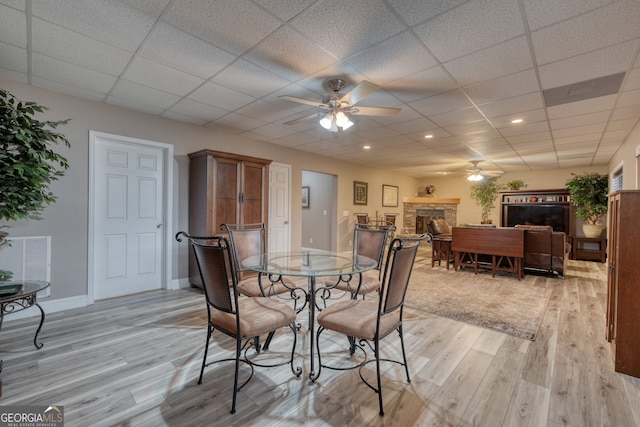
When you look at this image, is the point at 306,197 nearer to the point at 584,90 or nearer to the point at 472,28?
the point at 584,90

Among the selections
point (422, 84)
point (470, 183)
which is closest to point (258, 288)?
point (422, 84)

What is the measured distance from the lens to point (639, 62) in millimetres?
2248

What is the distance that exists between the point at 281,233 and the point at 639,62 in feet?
15.7

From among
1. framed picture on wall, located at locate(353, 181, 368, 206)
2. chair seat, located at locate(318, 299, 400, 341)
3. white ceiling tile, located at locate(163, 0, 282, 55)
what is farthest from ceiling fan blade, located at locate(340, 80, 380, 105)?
framed picture on wall, located at locate(353, 181, 368, 206)

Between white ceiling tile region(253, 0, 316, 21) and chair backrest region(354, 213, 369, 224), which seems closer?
white ceiling tile region(253, 0, 316, 21)

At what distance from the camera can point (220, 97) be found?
3.16 meters

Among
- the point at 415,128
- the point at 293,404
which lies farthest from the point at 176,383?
the point at 415,128

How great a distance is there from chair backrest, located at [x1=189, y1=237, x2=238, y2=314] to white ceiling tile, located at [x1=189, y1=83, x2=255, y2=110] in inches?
77.9

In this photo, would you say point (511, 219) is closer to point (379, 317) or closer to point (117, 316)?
point (379, 317)

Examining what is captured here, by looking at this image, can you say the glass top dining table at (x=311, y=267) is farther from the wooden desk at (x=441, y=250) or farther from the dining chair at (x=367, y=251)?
the wooden desk at (x=441, y=250)

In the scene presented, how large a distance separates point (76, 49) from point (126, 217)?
2.09 m

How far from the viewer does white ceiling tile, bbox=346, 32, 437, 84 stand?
6.82ft

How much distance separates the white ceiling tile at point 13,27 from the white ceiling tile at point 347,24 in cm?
182

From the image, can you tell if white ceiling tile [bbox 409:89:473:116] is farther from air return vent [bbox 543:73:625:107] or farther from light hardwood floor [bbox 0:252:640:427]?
light hardwood floor [bbox 0:252:640:427]
